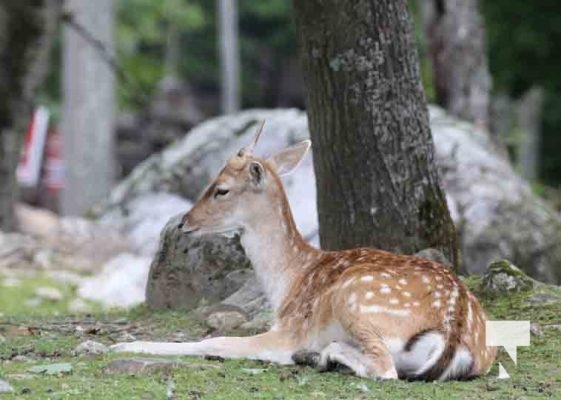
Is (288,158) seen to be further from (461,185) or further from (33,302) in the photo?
(461,185)

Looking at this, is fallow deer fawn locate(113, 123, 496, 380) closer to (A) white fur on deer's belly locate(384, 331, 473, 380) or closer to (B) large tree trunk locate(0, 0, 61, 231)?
(A) white fur on deer's belly locate(384, 331, 473, 380)

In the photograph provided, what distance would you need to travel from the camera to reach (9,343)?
790 centimetres

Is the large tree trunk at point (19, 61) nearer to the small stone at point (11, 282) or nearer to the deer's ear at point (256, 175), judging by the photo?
the small stone at point (11, 282)

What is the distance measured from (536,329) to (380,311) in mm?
1492

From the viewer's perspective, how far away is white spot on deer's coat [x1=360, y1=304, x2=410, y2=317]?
6910mm

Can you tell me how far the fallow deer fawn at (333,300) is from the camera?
686cm

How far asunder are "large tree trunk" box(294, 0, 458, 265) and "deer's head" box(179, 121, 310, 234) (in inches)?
46.0

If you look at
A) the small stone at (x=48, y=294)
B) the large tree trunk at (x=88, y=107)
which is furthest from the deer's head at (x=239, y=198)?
the large tree trunk at (x=88, y=107)

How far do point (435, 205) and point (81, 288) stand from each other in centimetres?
541

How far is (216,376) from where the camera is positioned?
6.82m

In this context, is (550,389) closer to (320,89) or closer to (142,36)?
(320,89)

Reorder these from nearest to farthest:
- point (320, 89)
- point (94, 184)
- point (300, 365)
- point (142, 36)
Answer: point (300, 365) → point (320, 89) → point (94, 184) → point (142, 36)

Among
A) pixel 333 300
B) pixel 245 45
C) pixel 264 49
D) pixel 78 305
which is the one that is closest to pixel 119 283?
pixel 78 305

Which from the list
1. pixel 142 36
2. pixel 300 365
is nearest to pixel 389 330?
pixel 300 365
